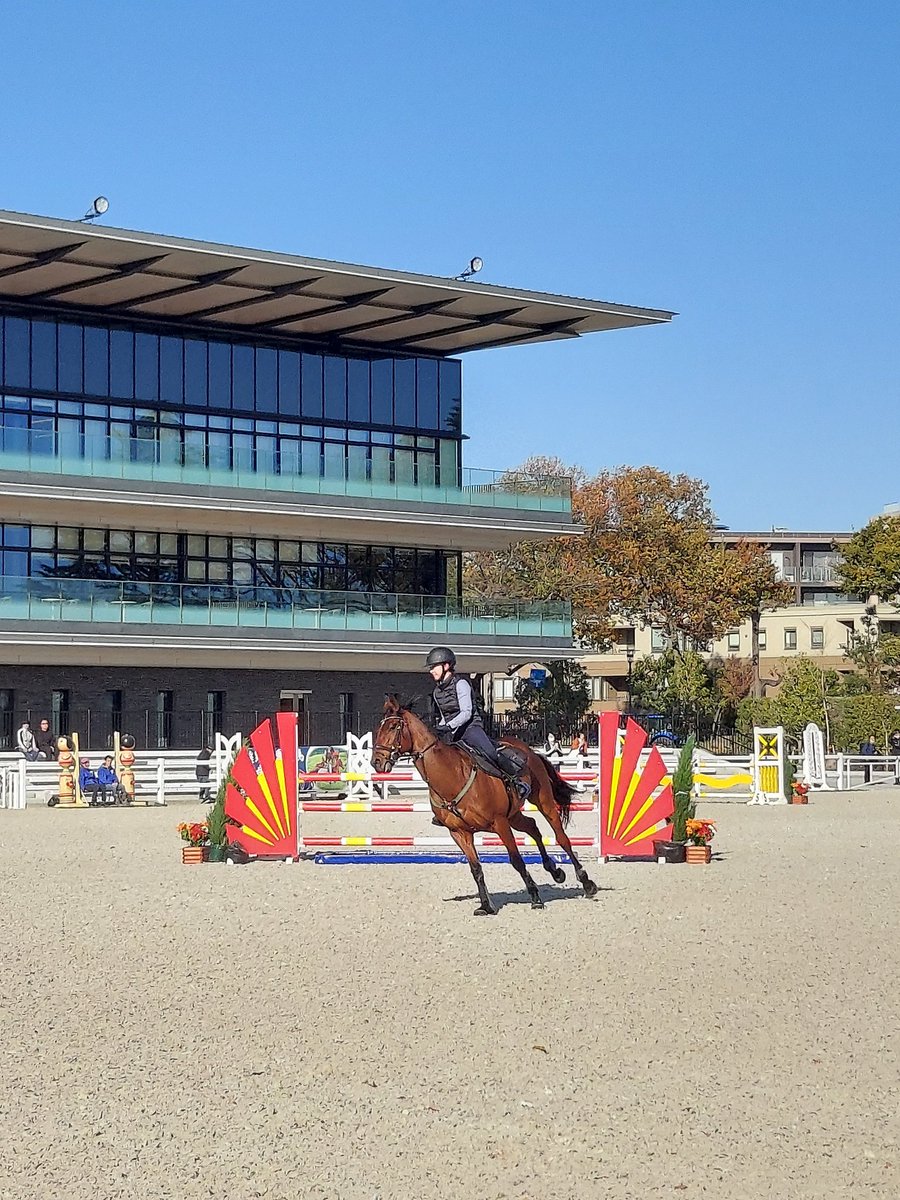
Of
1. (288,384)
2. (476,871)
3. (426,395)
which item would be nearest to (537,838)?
(476,871)

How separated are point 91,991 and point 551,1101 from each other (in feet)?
17.3

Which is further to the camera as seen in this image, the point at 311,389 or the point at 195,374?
the point at 311,389

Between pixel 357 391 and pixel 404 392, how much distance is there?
1970 mm

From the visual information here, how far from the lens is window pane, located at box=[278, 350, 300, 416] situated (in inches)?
2493

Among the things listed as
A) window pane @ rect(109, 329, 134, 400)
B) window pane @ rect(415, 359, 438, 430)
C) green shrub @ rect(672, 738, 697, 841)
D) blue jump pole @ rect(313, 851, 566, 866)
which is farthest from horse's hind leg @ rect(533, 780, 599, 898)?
window pane @ rect(415, 359, 438, 430)

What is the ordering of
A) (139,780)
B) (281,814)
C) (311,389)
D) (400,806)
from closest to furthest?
(400,806) → (281,814) → (139,780) → (311,389)

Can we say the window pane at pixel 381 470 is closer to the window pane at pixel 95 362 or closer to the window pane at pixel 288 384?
the window pane at pixel 288 384

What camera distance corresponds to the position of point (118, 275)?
55062 millimetres

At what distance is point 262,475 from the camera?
5853 cm

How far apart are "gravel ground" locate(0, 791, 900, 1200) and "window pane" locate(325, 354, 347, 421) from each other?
143 feet

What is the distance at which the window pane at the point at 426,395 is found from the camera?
219 feet

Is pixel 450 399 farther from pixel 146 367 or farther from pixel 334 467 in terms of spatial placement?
pixel 146 367

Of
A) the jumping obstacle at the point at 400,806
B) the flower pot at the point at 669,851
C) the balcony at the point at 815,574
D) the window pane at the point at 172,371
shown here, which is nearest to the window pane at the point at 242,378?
the window pane at the point at 172,371

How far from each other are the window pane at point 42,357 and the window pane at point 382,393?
466 inches
